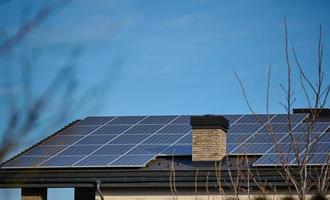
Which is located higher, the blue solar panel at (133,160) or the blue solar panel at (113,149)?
the blue solar panel at (113,149)

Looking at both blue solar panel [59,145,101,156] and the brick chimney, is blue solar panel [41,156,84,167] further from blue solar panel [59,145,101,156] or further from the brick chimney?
the brick chimney

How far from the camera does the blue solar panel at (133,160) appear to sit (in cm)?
1946

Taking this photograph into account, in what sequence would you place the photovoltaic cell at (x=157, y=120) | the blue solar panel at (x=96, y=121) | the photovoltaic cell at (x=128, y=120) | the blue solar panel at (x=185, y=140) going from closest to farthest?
the blue solar panel at (x=185, y=140) → the photovoltaic cell at (x=157, y=120) → the blue solar panel at (x=96, y=121) → the photovoltaic cell at (x=128, y=120)

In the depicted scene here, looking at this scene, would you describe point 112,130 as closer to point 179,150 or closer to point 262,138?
point 179,150

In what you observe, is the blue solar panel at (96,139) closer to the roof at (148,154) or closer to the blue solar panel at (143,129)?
the roof at (148,154)

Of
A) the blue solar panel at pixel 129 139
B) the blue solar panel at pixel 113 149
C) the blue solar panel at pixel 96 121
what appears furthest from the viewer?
the blue solar panel at pixel 96 121

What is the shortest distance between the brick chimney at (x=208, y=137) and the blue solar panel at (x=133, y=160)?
1244mm

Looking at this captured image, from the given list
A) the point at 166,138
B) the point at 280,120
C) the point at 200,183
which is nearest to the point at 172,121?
the point at 166,138

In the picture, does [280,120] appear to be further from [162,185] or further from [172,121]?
[162,185]

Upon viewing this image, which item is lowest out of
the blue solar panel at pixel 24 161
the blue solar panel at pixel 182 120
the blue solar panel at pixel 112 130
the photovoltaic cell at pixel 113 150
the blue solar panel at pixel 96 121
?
the blue solar panel at pixel 24 161

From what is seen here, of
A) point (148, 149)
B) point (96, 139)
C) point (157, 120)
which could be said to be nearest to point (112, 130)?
point (96, 139)

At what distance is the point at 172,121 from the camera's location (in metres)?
23.6

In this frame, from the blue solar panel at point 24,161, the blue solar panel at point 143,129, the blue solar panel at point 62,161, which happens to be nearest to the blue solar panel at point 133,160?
the blue solar panel at point 62,161

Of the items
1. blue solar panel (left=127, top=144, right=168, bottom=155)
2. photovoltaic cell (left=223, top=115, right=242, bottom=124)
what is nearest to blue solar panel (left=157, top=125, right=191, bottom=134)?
blue solar panel (left=127, top=144, right=168, bottom=155)
